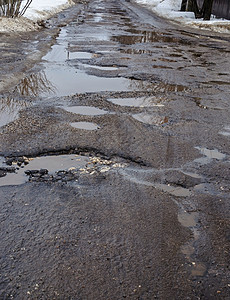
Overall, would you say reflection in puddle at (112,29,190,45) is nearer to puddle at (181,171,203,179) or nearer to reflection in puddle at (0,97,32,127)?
reflection in puddle at (0,97,32,127)

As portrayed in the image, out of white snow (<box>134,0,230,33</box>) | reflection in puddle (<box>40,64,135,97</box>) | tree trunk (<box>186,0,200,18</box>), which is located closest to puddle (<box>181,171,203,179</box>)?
reflection in puddle (<box>40,64,135,97</box>)

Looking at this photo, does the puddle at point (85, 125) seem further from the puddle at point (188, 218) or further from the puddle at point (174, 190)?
the puddle at point (188, 218)

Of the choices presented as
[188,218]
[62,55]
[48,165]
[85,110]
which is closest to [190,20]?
[62,55]

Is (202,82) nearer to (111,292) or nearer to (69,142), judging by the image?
(69,142)

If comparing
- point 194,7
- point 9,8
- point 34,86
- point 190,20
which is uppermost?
point 194,7

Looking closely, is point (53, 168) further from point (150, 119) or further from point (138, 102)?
point (138, 102)

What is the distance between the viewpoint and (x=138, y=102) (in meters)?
6.56

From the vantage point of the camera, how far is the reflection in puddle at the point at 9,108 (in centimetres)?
543

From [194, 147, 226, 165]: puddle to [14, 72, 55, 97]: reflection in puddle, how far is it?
3308mm

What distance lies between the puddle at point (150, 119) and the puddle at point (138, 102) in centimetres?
55

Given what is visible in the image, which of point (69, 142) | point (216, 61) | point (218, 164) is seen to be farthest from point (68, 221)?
point (216, 61)

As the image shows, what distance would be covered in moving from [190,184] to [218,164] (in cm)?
62

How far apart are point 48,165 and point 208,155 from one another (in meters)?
1.88

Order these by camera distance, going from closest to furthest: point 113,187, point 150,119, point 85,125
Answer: point 113,187, point 85,125, point 150,119
